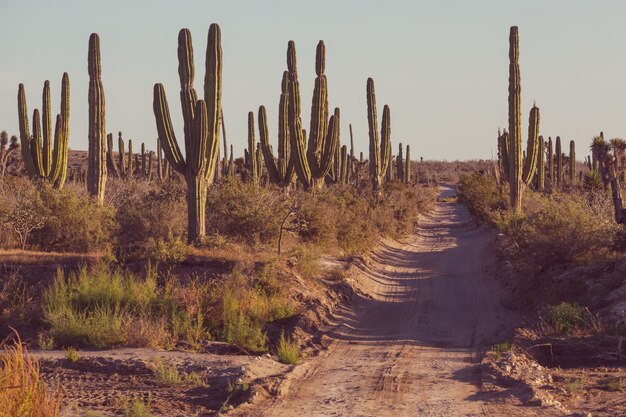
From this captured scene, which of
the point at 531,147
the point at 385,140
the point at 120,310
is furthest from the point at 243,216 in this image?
the point at 385,140

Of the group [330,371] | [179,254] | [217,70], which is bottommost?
[330,371]

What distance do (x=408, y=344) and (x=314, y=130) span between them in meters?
16.7

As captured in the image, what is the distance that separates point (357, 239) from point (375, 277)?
5.75m

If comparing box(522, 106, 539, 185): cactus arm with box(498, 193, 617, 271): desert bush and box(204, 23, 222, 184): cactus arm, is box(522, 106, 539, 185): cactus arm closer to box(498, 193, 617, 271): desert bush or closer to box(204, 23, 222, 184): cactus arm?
box(498, 193, 617, 271): desert bush

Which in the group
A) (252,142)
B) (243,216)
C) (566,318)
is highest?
(252,142)

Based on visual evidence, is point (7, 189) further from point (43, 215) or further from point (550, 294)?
point (550, 294)

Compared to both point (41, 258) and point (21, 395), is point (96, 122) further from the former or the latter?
point (21, 395)

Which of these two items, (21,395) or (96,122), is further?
(96,122)

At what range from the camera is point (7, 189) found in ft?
79.3

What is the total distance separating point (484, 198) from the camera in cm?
4378

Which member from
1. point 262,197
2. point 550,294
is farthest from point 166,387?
point 262,197

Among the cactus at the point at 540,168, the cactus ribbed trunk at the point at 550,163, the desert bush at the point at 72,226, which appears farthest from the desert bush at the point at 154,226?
the cactus ribbed trunk at the point at 550,163

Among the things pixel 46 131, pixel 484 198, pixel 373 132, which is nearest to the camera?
pixel 46 131

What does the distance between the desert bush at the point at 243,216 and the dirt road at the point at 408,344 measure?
2.83 m
